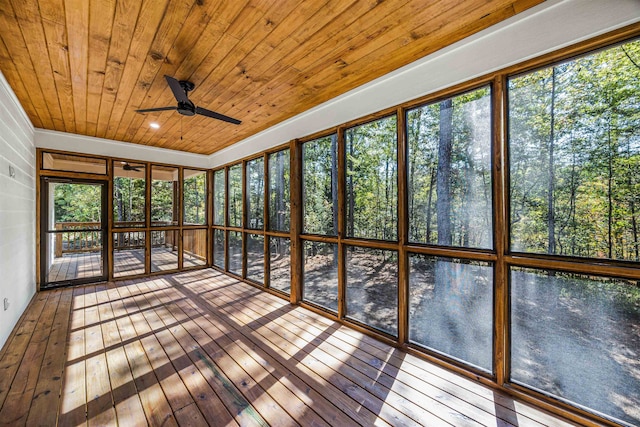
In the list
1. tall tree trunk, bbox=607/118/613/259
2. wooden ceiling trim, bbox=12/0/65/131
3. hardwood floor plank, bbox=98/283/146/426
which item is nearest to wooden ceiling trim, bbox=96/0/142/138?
wooden ceiling trim, bbox=12/0/65/131

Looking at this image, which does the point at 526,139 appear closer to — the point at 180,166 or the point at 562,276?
the point at 562,276

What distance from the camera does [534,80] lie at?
1.93 metres

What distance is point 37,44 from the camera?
7.16 ft

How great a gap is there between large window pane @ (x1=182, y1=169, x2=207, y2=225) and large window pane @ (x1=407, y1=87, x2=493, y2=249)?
17.5ft

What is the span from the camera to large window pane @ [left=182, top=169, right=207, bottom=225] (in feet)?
19.9

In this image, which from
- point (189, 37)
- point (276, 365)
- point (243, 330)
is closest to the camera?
point (189, 37)

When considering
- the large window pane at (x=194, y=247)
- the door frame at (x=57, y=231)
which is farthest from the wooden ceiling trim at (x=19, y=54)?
the large window pane at (x=194, y=247)

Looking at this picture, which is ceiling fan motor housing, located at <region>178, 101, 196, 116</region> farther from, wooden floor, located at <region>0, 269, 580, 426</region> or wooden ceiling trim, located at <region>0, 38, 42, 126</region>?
wooden floor, located at <region>0, 269, 580, 426</region>

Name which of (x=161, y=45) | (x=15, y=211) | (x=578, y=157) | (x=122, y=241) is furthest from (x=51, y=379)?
(x=122, y=241)

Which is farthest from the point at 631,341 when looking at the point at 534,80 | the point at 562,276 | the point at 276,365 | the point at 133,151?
the point at 133,151

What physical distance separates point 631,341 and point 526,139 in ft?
4.79

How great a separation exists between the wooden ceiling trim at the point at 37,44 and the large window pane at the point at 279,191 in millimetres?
2739

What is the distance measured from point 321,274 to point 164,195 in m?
4.31

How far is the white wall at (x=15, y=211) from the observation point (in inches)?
108
